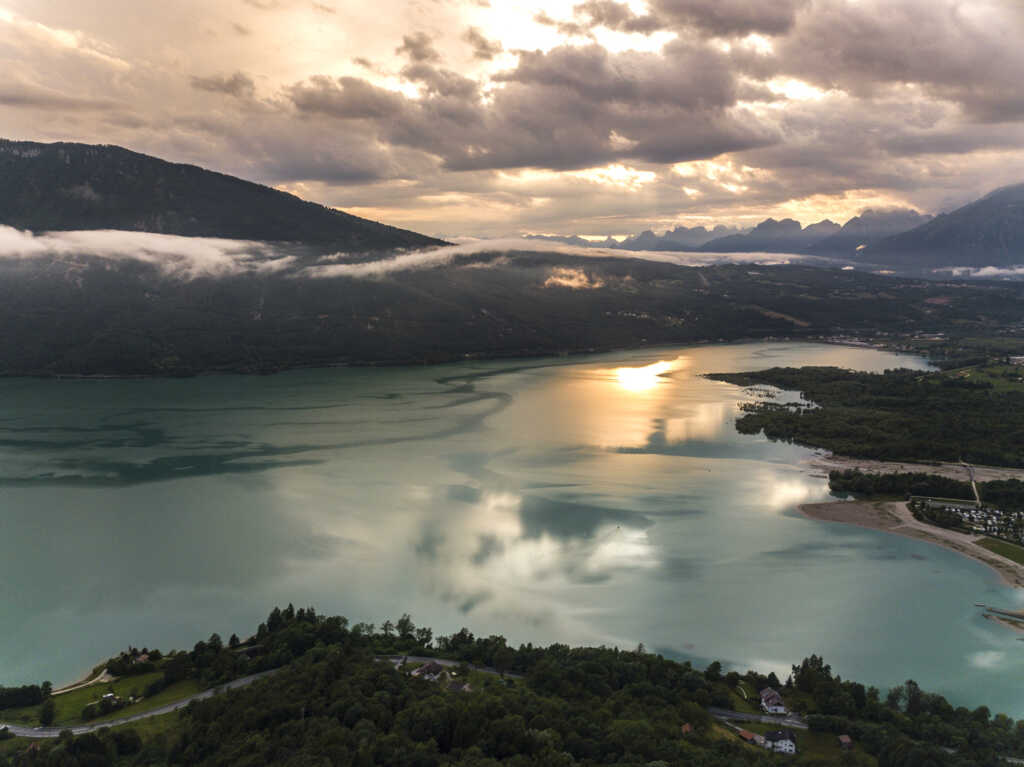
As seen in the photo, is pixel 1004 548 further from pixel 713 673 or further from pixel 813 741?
pixel 813 741

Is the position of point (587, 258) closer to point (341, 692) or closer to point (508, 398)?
point (508, 398)

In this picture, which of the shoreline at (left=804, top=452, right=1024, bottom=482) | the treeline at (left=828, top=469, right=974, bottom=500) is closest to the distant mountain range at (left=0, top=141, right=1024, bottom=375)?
the shoreline at (left=804, top=452, right=1024, bottom=482)

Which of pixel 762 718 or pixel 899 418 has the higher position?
pixel 899 418

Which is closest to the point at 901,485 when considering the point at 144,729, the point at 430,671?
the point at 430,671

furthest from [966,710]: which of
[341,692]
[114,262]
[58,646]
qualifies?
[114,262]

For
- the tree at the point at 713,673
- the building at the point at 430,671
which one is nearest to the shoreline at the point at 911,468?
the tree at the point at 713,673

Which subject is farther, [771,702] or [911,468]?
[911,468]

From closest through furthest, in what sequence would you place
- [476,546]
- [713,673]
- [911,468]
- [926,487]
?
[713,673], [476,546], [926,487], [911,468]
